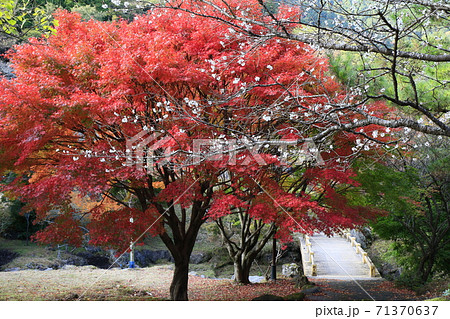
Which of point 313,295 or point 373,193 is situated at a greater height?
point 373,193

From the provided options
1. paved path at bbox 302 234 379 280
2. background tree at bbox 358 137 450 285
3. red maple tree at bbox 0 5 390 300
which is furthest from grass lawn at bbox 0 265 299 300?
paved path at bbox 302 234 379 280

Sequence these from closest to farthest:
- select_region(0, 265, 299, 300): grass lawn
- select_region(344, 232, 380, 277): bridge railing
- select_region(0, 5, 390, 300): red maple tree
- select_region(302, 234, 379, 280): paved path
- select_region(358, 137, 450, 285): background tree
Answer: select_region(0, 5, 390, 300): red maple tree < select_region(0, 265, 299, 300): grass lawn < select_region(358, 137, 450, 285): background tree < select_region(344, 232, 380, 277): bridge railing < select_region(302, 234, 379, 280): paved path

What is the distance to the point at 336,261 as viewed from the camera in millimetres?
15328

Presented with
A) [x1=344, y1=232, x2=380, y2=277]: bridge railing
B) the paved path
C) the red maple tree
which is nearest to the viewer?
the red maple tree

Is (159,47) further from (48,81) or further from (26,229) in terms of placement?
(26,229)

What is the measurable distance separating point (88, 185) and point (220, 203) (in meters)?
2.17

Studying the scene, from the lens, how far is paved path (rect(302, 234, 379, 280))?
45.3ft

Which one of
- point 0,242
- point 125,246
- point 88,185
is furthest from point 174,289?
point 0,242

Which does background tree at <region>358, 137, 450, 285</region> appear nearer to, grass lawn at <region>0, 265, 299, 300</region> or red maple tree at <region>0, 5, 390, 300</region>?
red maple tree at <region>0, 5, 390, 300</region>

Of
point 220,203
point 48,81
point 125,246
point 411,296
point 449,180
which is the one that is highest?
point 48,81

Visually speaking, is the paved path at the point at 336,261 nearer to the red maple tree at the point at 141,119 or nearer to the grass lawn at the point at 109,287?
the grass lawn at the point at 109,287

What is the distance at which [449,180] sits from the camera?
1002cm

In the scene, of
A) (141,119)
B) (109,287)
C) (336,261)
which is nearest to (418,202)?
(336,261)

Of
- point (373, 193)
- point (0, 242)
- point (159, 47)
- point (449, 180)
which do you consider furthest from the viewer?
point (0, 242)
